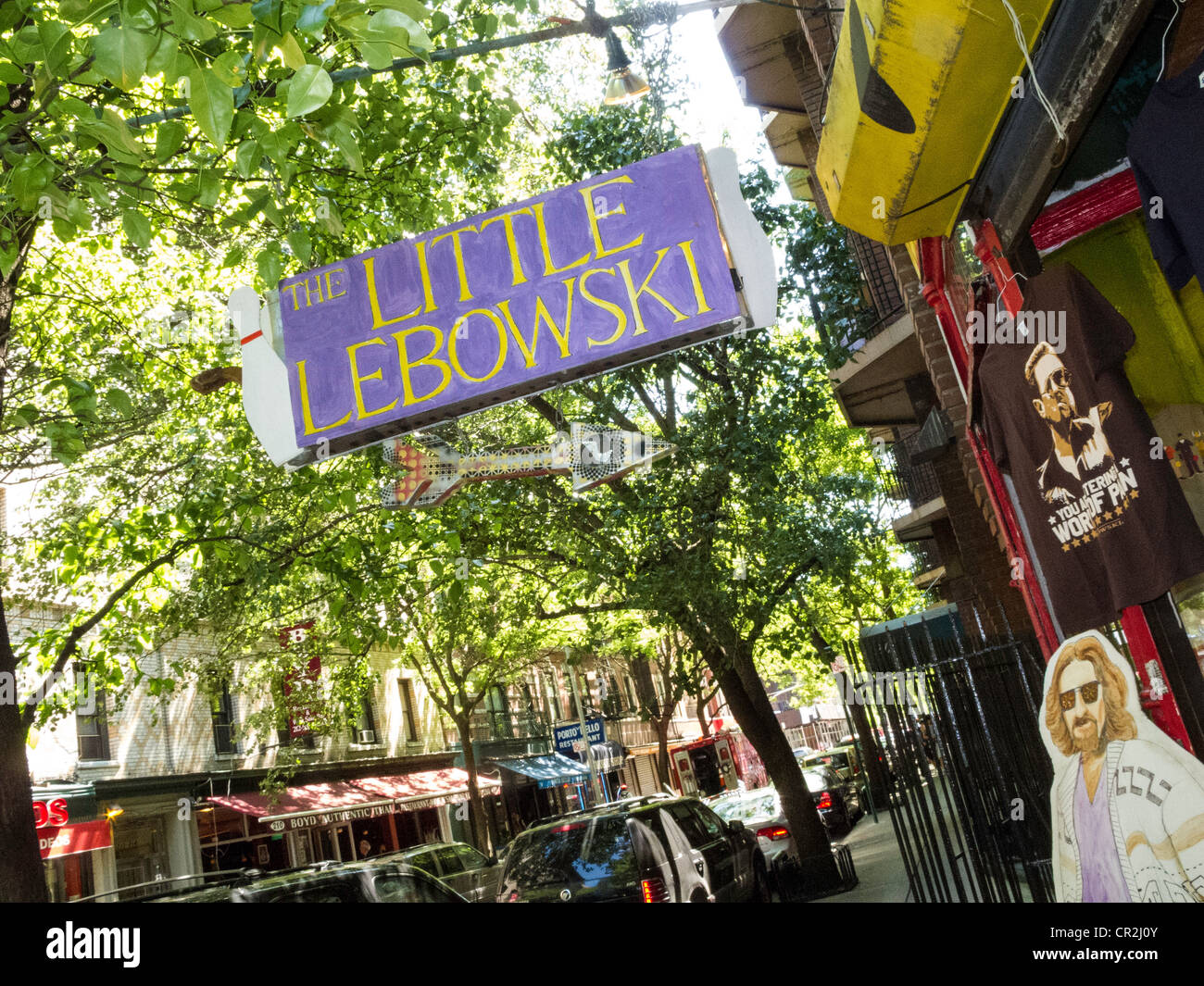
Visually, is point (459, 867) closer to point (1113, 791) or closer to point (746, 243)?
point (746, 243)

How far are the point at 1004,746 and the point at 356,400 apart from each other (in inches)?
161

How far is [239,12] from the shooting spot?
379cm

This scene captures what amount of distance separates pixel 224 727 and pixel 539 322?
24.6m

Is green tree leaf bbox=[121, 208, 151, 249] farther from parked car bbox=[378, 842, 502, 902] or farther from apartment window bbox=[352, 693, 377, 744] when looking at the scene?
apartment window bbox=[352, 693, 377, 744]

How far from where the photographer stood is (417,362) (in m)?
4.50

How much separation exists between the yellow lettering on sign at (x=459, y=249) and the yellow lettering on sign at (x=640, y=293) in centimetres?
73

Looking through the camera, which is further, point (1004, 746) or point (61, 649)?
point (61, 649)

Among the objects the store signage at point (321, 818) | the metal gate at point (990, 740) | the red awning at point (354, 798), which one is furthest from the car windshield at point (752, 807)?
the metal gate at point (990, 740)

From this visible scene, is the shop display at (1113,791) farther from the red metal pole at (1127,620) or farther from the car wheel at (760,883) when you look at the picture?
the car wheel at (760,883)

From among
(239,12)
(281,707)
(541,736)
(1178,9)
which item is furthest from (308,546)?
(541,736)

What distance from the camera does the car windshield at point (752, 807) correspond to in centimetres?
1903

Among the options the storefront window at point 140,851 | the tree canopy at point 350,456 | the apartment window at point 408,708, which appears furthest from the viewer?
the apartment window at point 408,708

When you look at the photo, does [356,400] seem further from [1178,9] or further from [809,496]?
[809,496]

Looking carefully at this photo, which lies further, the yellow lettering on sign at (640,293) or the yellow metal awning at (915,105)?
the yellow lettering on sign at (640,293)
